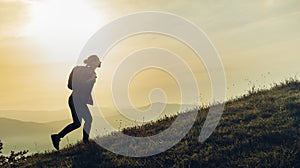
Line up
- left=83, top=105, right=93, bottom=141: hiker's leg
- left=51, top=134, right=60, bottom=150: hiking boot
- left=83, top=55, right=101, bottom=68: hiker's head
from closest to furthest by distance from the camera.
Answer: left=83, top=55, right=101, bottom=68: hiker's head < left=83, top=105, right=93, bottom=141: hiker's leg < left=51, top=134, right=60, bottom=150: hiking boot

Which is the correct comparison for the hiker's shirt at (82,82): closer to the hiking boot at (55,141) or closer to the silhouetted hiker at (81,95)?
the silhouetted hiker at (81,95)

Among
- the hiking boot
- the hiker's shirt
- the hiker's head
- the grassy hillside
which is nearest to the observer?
the grassy hillside

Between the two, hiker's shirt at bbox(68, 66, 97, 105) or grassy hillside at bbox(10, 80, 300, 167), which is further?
hiker's shirt at bbox(68, 66, 97, 105)

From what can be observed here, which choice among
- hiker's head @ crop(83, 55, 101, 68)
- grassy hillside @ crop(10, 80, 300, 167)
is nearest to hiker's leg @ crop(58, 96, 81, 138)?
grassy hillside @ crop(10, 80, 300, 167)

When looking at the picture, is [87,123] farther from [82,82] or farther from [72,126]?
[82,82]

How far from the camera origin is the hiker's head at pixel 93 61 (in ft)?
57.4

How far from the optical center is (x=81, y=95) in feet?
57.6

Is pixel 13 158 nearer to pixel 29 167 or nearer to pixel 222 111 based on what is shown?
pixel 29 167

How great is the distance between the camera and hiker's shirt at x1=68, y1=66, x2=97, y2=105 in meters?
17.3

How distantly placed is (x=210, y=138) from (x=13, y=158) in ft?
19.9

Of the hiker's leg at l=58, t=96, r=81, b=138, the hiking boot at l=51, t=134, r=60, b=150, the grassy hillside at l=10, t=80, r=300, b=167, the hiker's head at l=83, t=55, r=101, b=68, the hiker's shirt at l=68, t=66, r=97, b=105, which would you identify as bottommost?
the grassy hillside at l=10, t=80, r=300, b=167

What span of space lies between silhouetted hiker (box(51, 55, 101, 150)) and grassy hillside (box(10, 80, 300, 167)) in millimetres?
717

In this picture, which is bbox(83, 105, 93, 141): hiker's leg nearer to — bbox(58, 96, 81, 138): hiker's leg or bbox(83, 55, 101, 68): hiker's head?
bbox(58, 96, 81, 138): hiker's leg

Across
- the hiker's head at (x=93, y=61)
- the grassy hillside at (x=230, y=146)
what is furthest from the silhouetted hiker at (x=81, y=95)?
the grassy hillside at (x=230, y=146)
